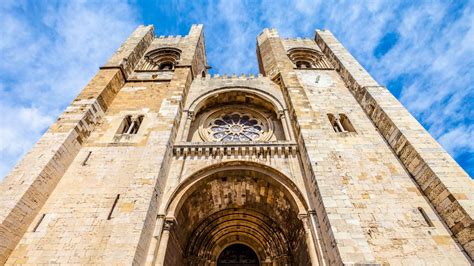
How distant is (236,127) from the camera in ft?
36.3

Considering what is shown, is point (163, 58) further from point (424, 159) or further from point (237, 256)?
point (424, 159)

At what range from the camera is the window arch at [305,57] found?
15.0 metres

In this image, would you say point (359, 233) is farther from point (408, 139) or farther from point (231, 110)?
point (231, 110)

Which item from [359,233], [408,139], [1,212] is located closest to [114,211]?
[1,212]

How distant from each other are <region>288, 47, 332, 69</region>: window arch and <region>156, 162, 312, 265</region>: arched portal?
9453mm

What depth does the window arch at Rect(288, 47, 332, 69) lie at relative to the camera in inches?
592

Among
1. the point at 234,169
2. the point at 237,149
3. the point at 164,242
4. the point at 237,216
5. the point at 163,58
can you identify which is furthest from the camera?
the point at 163,58

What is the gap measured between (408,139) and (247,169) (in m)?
5.08

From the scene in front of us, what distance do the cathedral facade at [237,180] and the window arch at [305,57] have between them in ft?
9.94

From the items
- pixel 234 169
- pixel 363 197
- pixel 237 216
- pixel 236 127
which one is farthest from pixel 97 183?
pixel 363 197

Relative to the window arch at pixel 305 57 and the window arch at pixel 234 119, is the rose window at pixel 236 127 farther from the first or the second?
the window arch at pixel 305 57

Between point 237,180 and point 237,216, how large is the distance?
181 cm

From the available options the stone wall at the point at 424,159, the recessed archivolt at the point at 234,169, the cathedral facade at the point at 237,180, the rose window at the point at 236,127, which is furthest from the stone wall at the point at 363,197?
the rose window at the point at 236,127

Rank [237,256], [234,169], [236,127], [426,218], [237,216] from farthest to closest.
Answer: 1. [236,127]
2. [237,256]
3. [237,216]
4. [234,169]
5. [426,218]
